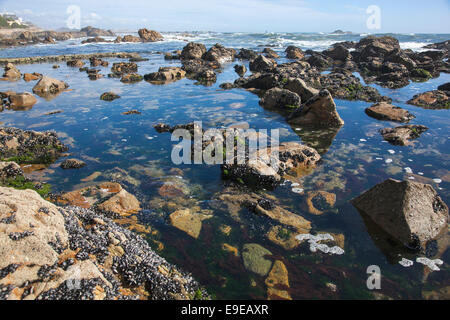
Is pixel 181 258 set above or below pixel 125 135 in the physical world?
below

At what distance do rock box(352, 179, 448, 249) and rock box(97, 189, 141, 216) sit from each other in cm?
666

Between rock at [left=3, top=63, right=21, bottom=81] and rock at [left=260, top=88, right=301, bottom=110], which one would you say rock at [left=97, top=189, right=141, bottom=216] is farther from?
rock at [left=3, top=63, right=21, bottom=81]

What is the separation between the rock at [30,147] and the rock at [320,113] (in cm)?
1189

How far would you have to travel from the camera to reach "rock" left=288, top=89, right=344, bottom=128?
14250mm

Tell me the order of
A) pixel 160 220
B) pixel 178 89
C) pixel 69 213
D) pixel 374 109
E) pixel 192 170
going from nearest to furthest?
1. pixel 69 213
2. pixel 160 220
3. pixel 192 170
4. pixel 374 109
5. pixel 178 89

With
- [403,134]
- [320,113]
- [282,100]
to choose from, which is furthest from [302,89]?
[403,134]

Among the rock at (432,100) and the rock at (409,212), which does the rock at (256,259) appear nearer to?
the rock at (409,212)

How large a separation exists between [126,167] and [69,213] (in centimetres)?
465

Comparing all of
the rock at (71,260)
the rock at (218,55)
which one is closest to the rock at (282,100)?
the rock at (71,260)

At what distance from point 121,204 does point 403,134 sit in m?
12.9

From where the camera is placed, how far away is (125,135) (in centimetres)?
1304

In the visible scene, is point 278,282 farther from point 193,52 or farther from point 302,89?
point 193,52
